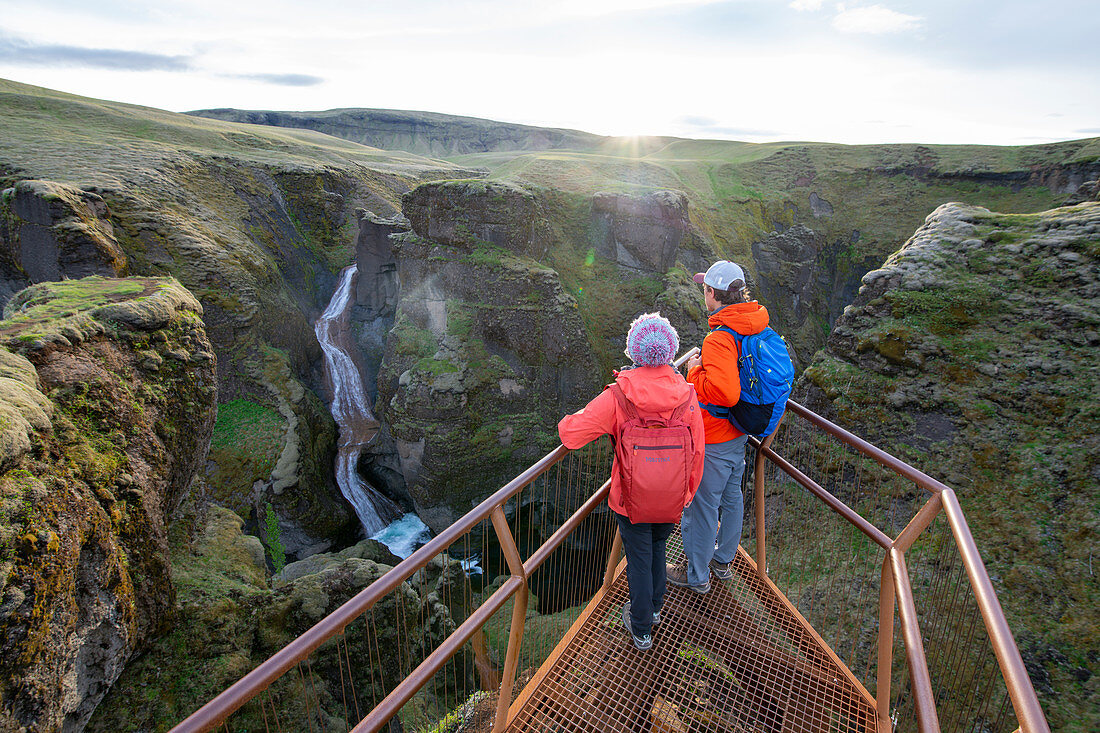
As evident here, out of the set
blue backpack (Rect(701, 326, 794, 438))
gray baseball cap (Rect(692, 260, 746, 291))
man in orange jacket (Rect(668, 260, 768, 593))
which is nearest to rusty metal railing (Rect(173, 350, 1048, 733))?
man in orange jacket (Rect(668, 260, 768, 593))

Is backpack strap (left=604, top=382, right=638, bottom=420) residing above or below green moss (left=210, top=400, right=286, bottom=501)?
above

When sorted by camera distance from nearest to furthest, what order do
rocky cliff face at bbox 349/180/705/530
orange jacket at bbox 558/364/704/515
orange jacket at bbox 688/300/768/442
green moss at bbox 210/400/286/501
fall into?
orange jacket at bbox 558/364/704/515 → orange jacket at bbox 688/300/768/442 → green moss at bbox 210/400/286/501 → rocky cliff face at bbox 349/180/705/530

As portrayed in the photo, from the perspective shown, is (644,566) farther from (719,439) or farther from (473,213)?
(473,213)

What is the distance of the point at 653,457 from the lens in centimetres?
320

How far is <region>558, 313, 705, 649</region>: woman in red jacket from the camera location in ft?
10.3

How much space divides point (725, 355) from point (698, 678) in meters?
2.47

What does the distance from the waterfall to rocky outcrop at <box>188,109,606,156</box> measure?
91961 millimetres

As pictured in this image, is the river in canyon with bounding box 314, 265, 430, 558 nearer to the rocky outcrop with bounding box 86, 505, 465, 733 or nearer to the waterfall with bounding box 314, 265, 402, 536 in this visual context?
the waterfall with bounding box 314, 265, 402, 536

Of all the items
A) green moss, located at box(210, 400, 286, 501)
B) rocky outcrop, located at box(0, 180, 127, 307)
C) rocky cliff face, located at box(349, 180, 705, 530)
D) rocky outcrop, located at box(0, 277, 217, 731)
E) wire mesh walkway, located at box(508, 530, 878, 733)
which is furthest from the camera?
rocky cliff face, located at box(349, 180, 705, 530)

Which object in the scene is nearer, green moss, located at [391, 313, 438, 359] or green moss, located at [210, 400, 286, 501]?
green moss, located at [210, 400, 286, 501]

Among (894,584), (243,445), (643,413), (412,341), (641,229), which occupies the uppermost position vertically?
(641,229)

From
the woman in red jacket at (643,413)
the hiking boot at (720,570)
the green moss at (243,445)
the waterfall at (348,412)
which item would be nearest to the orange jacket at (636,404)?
the woman in red jacket at (643,413)

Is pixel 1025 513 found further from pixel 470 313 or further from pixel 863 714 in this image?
pixel 470 313

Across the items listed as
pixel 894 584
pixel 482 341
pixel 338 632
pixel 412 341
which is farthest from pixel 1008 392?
pixel 412 341
